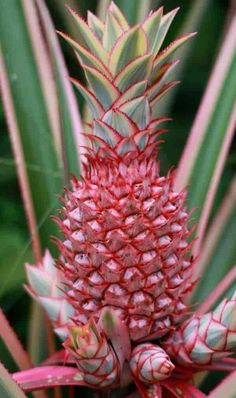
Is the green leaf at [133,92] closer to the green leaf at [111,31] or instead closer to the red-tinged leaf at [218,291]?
the green leaf at [111,31]

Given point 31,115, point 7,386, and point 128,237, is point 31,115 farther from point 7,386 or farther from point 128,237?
point 7,386

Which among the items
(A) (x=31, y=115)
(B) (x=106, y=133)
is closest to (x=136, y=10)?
(A) (x=31, y=115)

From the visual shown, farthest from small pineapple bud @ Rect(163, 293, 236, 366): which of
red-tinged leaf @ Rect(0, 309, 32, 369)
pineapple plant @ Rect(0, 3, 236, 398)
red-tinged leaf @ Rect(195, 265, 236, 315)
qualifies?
red-tinged leaf @ Rect(0, 309, 32, 369)

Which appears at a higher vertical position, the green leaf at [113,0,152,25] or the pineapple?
the green leaf at [113,0,152,25]

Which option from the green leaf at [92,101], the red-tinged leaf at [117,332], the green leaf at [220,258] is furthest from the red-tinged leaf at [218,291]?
the green leaf at [92,101]

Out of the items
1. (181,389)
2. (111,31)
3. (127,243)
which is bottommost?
(181,389)

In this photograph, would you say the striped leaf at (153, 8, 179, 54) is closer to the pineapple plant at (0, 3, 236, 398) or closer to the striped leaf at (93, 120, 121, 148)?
the pineapple plant at (0, 3, 236, 398)
